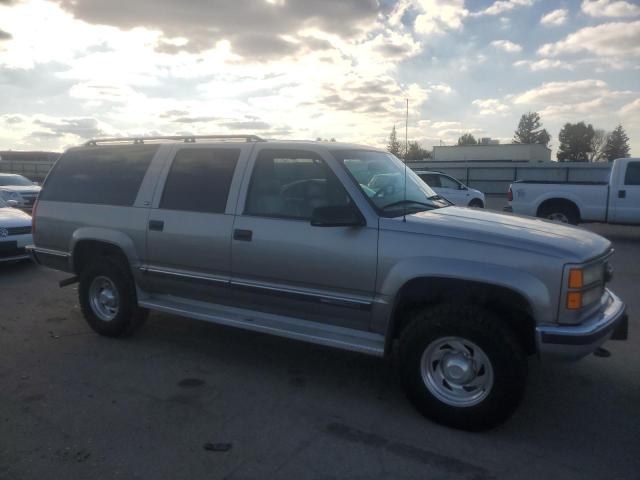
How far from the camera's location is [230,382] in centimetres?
439

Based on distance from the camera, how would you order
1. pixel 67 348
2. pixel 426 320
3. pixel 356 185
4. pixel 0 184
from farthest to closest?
pixel 0 184 < pixel 67 348 < pixel 356 185 < pixel 426 320

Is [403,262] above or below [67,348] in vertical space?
above

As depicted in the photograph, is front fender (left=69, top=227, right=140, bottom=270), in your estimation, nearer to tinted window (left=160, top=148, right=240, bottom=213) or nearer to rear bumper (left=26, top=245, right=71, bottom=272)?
rear bumper (left=26, top=245, right=71, bottom=272)

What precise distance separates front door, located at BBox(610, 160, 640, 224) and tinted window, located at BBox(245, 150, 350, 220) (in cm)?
1045

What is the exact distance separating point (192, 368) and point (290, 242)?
1.48 metres

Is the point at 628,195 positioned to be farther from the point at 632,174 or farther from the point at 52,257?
the point at 52,257

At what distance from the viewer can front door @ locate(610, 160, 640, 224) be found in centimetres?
1221

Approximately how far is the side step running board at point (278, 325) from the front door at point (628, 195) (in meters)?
10.6

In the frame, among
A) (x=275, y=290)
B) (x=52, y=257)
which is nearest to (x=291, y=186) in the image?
(x=275, y=290)

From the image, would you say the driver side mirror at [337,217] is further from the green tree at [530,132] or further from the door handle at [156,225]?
the green tree at [530,132]

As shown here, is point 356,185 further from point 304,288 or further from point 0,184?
point 0,184

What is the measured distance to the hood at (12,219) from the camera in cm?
866

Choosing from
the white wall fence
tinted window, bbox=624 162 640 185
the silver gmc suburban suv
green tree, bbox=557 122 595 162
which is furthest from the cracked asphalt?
green tree, bbox=557 122 595 162

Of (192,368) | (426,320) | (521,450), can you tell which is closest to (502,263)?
(426,320)
